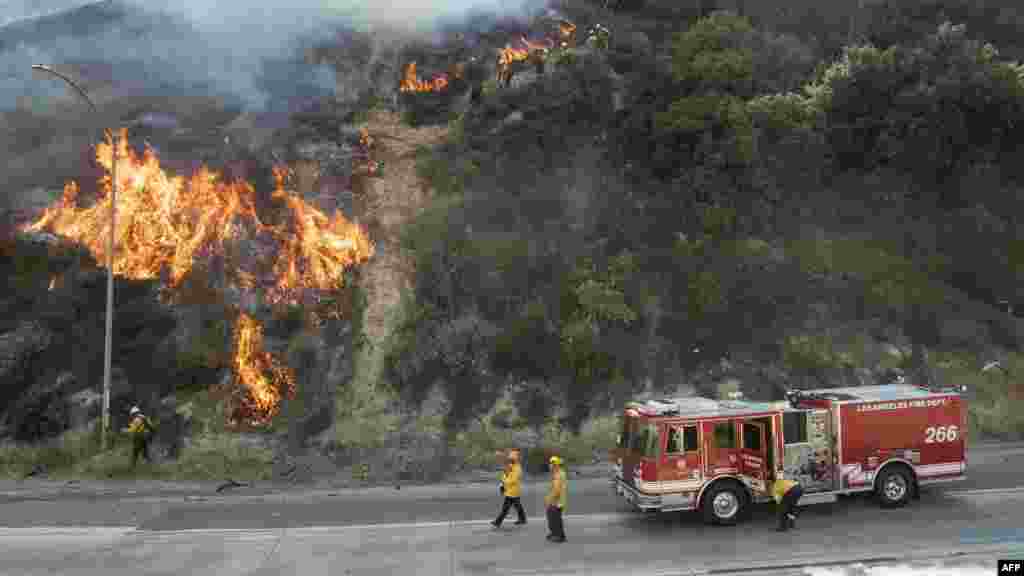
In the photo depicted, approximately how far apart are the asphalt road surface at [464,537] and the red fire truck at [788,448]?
1.70 feet

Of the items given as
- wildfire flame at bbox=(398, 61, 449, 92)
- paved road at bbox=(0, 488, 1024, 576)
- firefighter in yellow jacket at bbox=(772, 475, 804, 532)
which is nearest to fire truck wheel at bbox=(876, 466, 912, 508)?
paved road at bbox=(0, 488, 1024, 576)

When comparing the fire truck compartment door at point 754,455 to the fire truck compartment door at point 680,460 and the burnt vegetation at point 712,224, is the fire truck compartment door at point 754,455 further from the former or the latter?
the burnt vegetation at point 712,224

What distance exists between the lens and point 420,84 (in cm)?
3447

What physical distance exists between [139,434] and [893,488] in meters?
17.4

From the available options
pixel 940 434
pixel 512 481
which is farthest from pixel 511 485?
pixel 940 434

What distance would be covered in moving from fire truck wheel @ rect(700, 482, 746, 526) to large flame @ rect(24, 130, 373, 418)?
14257 mm

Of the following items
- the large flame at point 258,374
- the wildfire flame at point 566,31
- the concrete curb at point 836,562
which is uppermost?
the wildfire flame at point 566,31

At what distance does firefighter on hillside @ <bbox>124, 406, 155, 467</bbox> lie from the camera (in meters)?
18.8

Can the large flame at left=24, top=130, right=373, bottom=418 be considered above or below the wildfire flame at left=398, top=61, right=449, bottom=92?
below

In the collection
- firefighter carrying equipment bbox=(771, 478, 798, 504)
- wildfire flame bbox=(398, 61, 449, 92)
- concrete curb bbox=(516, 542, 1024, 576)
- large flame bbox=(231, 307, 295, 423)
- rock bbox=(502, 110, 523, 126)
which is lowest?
concrete curb bbox=(516, 542, 1024, 576)

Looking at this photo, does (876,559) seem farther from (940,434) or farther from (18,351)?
(18,351)

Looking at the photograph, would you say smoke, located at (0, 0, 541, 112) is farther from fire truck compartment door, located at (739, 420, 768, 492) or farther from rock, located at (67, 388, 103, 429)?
fire truck compartment door, located at (739, 420, 768, 492)

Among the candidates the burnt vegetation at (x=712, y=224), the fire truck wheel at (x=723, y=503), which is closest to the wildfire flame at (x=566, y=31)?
the burnt vegetation at (x=712, y=224)

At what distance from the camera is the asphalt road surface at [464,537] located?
11.7m
